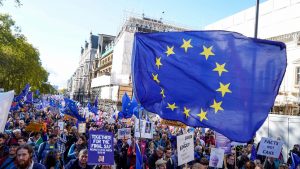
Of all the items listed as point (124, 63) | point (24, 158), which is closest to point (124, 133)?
point (24, 158)

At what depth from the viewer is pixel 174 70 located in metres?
6.70

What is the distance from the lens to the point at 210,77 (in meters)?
6.49

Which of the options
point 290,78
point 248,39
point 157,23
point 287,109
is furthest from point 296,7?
point 157,23

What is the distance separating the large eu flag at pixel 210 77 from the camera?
6152mm

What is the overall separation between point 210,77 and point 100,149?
2355mm

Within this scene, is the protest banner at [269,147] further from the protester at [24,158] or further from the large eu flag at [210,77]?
the protester at [24,158]

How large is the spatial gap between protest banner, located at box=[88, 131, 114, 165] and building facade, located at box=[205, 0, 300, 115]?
73.8ft

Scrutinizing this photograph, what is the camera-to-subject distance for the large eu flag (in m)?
6.15

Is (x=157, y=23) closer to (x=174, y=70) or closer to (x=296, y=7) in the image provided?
(x=296, y=7)

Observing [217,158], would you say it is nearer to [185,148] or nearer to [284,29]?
[185,148]

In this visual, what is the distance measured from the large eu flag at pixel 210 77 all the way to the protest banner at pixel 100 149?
989mm

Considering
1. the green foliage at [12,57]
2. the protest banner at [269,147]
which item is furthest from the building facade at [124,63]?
the protest banner at [269,147]

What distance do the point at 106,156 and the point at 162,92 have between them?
1.53m

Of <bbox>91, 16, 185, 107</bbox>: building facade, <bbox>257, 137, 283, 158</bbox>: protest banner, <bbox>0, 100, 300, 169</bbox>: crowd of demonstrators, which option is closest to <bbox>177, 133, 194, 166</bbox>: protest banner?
<bbox>0, 100, 300, 169</bbox>: crowd of demonstrators
